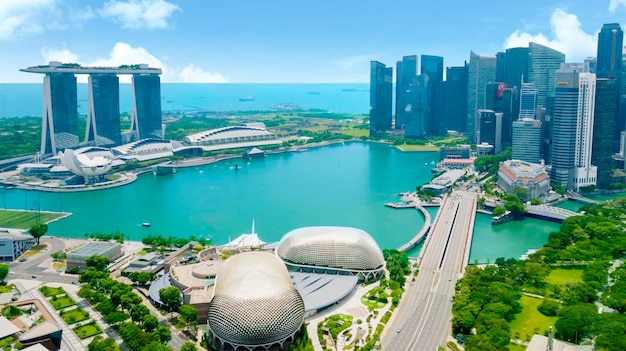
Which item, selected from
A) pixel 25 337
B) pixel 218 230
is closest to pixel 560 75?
pixel 218 230

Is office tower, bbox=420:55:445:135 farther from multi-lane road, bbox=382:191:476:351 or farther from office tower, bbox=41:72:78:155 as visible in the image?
office tower, bbox=41:72:78:155

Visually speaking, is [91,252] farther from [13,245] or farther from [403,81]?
[403,81]

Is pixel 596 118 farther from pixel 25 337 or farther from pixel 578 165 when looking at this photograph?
pixel 25 337

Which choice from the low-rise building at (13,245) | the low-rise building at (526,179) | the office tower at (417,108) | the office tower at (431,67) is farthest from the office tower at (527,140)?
the low-rise building at (13,245)

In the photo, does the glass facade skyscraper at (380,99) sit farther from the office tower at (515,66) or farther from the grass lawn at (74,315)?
the grass lawn at (74,315)

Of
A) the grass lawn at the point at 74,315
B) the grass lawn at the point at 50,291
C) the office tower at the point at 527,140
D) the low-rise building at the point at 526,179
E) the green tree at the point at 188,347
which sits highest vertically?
the office tower at the point at 527,140

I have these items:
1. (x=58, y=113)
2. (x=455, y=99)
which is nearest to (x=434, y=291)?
(x=58, y=113)
